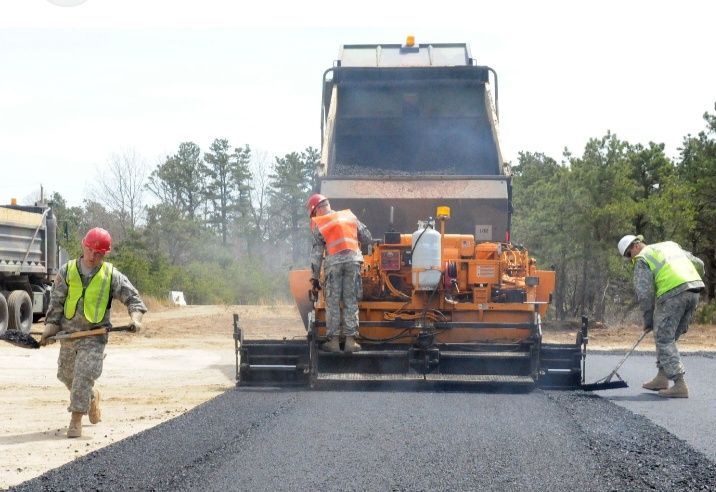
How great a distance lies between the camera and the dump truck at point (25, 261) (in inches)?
589

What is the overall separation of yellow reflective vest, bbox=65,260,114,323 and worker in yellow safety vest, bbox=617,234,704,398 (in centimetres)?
422

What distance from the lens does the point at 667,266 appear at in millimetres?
8219

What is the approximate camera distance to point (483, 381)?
765 centimetres

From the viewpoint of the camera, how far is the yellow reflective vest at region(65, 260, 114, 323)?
20.8 ft

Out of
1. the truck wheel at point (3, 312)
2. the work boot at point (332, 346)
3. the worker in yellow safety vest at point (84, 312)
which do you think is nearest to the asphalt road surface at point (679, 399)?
the work boot at point (332, 346)

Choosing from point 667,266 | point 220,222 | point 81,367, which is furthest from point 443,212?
point 220,222

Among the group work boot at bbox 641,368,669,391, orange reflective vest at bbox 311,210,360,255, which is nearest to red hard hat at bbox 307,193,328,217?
orange reflective vest at bbox 311,210,360,255

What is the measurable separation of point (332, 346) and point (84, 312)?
227 cm

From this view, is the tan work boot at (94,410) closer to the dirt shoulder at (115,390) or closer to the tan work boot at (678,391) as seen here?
the dirt shoulder at (115,390)

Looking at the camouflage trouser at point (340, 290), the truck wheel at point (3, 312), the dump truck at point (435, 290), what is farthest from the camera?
the truck wheel at point (3, 312)

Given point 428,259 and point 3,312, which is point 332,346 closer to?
point 428,259

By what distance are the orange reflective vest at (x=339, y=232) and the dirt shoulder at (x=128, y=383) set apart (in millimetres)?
1659

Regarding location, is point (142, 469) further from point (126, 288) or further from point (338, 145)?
point (338, 145)

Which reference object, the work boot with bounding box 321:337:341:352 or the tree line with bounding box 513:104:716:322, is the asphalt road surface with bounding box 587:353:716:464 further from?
the tree line with bounding box 513:104:716:322
